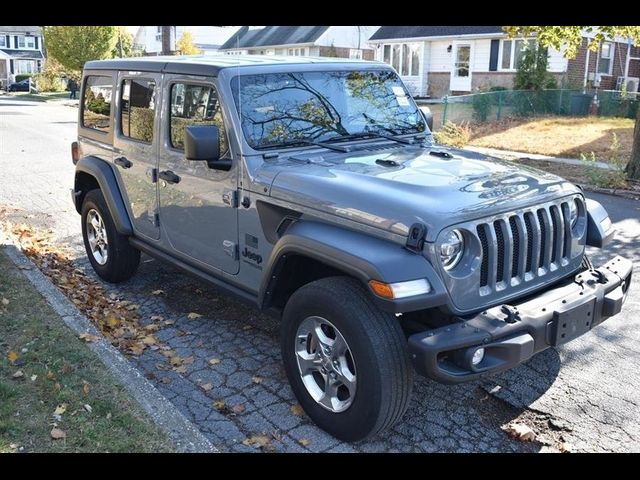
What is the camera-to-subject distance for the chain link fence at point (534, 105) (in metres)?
20.1

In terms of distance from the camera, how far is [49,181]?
1152cm

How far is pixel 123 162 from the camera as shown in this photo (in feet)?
18.5

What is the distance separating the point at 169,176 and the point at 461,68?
1158 inches

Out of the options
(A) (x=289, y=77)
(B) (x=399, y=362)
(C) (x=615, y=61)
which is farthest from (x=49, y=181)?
(C) (x=615, y=61)

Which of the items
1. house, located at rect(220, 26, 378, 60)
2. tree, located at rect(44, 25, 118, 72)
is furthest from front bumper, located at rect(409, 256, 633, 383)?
tree, located at rect(44, 25, 118, 72)

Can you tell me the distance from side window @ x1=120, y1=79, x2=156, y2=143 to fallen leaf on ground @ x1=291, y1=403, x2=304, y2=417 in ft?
8.17

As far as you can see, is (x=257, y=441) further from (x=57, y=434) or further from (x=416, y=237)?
(x=416, y=237)

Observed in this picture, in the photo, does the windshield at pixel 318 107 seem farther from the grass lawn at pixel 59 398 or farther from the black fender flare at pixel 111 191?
the black fender flare at pixel 111 191

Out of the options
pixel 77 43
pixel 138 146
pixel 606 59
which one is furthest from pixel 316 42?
pixel 138 146

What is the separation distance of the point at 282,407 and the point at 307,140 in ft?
5.79

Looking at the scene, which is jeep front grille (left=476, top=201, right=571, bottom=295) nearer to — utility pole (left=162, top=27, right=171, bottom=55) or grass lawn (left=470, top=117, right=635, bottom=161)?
grass lawn (left=470, top=117, right=635, bottom=161)

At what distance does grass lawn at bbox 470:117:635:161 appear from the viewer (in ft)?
49.9

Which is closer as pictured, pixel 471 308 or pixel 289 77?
pixel 471 308
